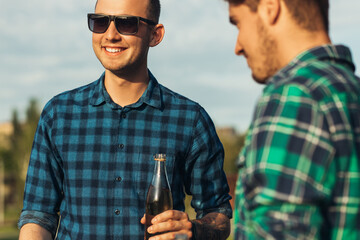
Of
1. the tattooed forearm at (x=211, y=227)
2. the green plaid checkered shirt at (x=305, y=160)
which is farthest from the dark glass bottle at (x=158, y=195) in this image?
the green plaid checkered shirt at (x=305, y=160)

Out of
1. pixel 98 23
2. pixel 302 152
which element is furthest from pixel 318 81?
pixel 98 23

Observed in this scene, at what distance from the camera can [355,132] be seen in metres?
2.20

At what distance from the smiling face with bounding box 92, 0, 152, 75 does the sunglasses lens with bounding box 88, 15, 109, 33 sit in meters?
0.05

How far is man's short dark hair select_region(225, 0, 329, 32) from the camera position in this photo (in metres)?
2.34

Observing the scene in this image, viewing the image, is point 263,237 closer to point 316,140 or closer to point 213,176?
point 316,140

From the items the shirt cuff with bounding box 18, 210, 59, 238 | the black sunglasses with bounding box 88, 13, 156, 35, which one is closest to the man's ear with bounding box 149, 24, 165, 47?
the black sunglasses with bounding box 88, 13, 156, 35

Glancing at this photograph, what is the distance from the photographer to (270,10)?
2369 millimetres

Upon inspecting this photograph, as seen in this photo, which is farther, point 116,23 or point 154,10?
point 154,10

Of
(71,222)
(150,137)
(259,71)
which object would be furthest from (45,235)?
(259,71)

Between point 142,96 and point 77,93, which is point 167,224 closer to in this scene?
point 142,96

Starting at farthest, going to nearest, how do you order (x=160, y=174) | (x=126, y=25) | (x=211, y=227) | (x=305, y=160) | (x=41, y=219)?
(x=126, y=25), (x=41, y=219), (x=211, y=227), (x=160, y=174), (x=305, y=160)

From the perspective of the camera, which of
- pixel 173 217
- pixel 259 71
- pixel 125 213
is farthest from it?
pixel 125 213

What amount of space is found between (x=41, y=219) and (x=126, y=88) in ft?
3.91

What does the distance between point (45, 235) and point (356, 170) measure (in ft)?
9.02
